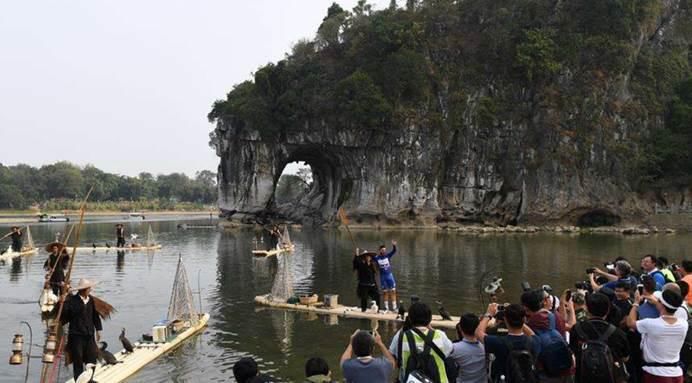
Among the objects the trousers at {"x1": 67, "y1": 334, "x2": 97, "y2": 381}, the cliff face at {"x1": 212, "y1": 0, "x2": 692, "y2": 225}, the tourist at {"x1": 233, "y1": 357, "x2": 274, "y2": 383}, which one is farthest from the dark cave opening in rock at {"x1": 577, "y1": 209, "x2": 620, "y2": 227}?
the tourist at {"x1": 233, "y1": 357, "x2": 274, "y2": 383}

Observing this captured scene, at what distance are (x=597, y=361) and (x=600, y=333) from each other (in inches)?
12.6

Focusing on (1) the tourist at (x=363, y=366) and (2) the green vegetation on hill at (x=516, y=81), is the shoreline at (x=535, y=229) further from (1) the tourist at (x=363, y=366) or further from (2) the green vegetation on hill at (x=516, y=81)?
(1) the tourist at (x=363, y=366)

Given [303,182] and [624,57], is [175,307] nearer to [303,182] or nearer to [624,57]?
[624,57]

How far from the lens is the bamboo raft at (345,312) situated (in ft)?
46.3

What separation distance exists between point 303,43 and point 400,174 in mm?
21753

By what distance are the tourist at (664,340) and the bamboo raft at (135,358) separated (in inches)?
325

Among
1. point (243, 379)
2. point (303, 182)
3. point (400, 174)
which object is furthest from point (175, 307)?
point (303, 182)

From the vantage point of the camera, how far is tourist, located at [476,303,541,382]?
5852 mm

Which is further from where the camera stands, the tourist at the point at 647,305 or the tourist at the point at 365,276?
the tourist at the point at 365,276

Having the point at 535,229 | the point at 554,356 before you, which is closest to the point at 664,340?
the point at 554,356

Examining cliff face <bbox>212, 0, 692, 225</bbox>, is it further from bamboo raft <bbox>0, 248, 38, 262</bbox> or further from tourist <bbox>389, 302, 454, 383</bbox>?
tourist <bbox>389, 302, 454, 383</bbox>

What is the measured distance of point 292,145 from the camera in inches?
2763

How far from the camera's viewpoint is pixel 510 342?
19.2ft

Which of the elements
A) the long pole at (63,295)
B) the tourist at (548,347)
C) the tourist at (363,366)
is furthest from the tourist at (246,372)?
the long pole at (63,295)
